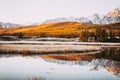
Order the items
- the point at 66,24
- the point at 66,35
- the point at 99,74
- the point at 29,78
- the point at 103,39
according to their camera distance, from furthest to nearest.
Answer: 1. the point at 66,24
2. the point at 66,35
3. the point at 103,39
4. the point at 99,74
5. the point at 29,78

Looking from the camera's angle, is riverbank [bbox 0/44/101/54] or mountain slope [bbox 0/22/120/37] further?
mountain slope [bbox 0/22/120/37]

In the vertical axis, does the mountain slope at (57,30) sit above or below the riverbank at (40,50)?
above

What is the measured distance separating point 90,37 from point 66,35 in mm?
37531

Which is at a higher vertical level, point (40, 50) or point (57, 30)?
point (57, 30)

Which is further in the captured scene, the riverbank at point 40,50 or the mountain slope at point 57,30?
the mountain slope at point 57,30

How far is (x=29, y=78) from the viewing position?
18.8m

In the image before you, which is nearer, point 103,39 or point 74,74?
point 74,74

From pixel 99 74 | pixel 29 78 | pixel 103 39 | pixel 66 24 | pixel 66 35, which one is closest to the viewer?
pixel 29 78

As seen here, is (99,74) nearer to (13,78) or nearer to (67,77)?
(67,77)

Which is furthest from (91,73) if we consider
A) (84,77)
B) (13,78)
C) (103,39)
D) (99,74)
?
(103,39)

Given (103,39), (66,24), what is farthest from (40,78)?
(66,24)

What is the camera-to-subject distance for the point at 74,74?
21.4 meters

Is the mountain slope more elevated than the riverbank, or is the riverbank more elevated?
the mountain slope

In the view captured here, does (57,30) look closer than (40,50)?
No
